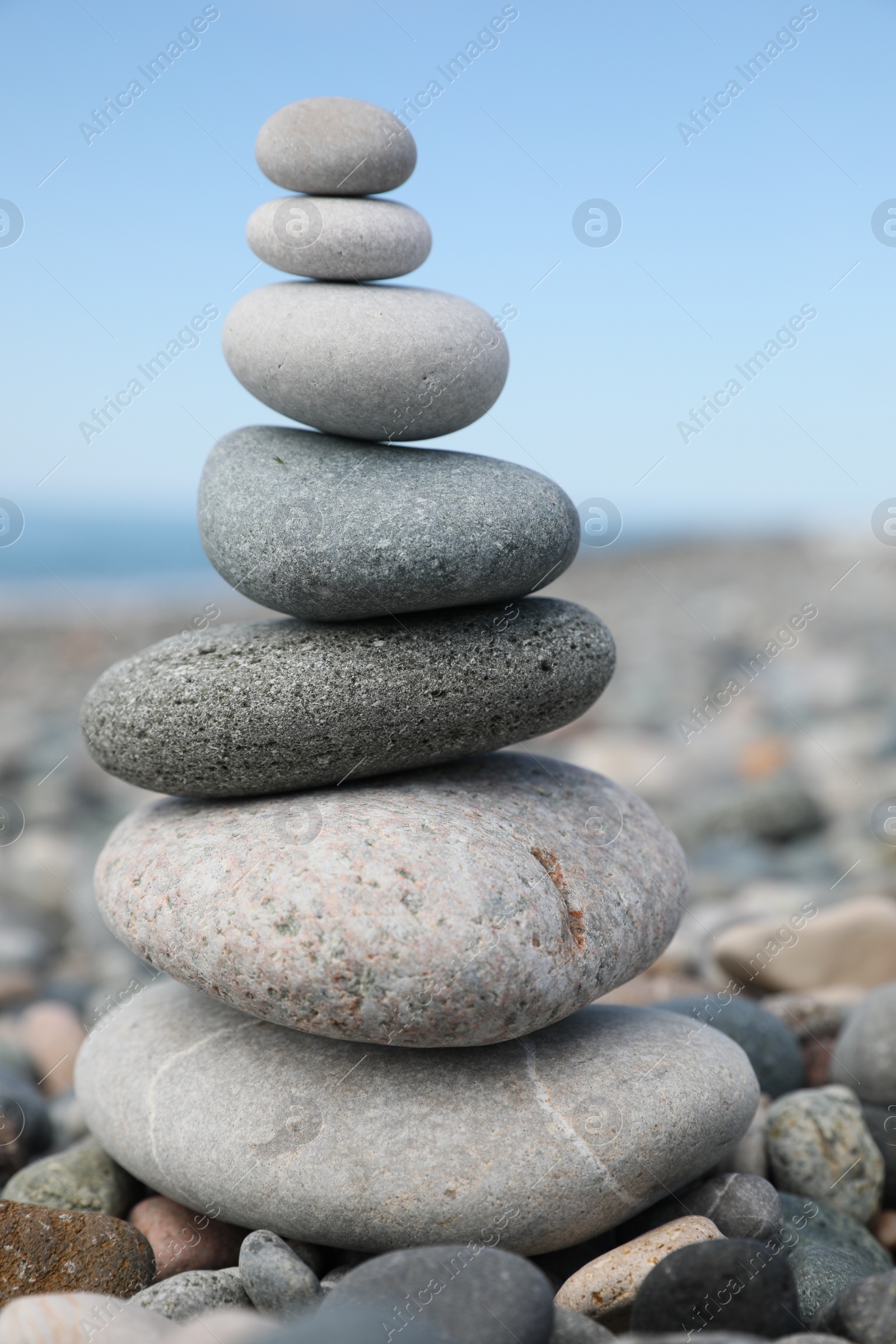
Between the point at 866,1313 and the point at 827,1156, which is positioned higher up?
the point at 866,1313

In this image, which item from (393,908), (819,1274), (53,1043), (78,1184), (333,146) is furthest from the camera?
(53,1043)

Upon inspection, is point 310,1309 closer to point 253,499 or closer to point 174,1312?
point 174,1312

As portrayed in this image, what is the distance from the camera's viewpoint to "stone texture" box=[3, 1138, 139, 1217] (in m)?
4.43

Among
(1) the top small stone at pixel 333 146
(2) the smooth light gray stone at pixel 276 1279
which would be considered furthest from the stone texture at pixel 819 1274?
(1) the top small stone at pixel 333 146

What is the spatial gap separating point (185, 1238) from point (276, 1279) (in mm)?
989

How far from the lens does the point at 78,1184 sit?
4.48 metres

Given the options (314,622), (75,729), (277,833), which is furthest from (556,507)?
(75,729)

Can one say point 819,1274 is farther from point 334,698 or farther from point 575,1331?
point 334,698

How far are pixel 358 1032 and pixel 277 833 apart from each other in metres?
0.76

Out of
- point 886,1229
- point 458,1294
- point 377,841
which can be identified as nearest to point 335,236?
point 377,841

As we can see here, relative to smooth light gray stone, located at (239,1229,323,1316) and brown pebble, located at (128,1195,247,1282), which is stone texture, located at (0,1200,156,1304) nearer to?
brown pebble, located at (128,1195,247,1282)

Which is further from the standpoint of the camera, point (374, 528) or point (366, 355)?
point (366, 355)

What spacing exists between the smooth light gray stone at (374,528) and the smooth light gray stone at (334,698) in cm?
14

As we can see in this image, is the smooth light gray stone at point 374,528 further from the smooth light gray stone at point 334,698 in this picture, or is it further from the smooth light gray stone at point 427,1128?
the smooth light gray stone at point 427,1128
